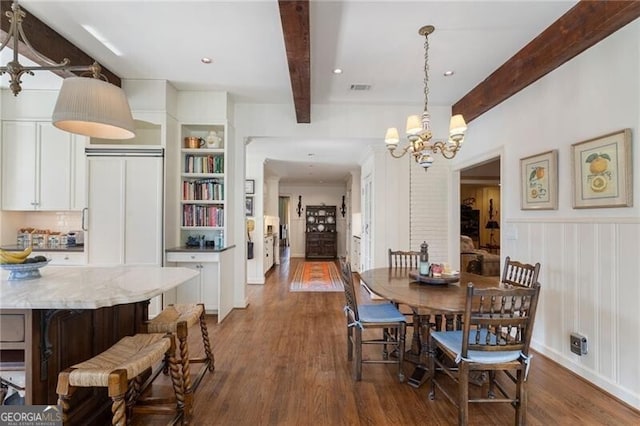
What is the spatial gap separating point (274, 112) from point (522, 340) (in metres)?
3.89

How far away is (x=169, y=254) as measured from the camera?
12.1 ft

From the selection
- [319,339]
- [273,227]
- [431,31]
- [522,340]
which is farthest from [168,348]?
[273,227]

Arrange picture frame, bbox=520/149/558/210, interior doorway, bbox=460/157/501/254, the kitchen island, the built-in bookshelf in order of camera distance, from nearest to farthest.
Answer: the kitchen island
picture frame, bbox=520/149/558/210
the built-in bookshelf
interior doorway, bbox=460/157/501/254

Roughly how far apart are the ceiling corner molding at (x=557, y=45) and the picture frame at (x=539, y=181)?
0.75 meters

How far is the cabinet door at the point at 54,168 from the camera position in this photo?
3652mm

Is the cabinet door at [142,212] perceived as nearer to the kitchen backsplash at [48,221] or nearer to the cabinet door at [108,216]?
the cabinet door at [108,216]

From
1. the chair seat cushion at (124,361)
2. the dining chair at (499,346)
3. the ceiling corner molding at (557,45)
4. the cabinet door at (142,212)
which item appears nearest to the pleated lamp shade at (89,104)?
the chair seat cushion at (124,361)

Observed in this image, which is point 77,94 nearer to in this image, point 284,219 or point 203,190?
point 203,190

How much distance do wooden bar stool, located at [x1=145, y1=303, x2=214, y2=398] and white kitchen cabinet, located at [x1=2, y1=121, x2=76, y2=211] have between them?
2451mm

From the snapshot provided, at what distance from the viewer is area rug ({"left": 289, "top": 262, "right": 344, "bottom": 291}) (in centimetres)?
575

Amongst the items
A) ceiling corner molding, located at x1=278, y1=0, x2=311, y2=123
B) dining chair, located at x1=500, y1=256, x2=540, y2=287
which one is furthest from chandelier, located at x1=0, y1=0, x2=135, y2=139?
dining chair, located at x1=500, y1=256, x2=540, y2=287

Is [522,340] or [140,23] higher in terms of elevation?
[140,23]

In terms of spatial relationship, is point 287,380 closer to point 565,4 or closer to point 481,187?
point 565,4

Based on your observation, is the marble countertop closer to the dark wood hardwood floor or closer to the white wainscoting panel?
the dark wood hardwood floor
